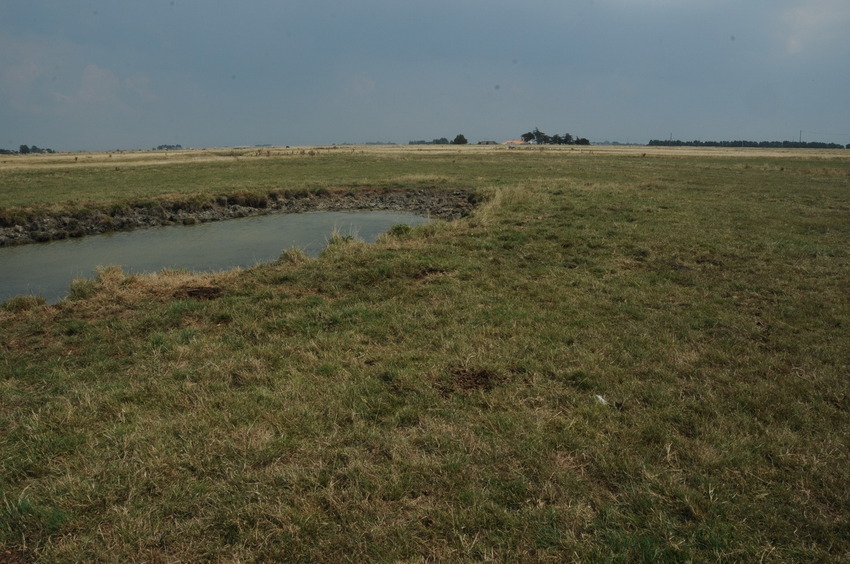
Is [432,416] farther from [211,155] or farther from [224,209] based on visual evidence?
[211,155]

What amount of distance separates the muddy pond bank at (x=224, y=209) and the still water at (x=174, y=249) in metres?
0.93

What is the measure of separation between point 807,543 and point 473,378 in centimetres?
351

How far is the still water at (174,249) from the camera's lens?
14.9 metres

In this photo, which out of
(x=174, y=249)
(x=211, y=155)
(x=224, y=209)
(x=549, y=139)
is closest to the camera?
(x=174, y=249)

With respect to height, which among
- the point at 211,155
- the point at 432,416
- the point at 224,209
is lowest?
the point at 432,416

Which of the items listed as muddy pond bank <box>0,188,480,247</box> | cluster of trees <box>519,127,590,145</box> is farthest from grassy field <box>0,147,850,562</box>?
cluster of trees <box>519,127,590,145</box>

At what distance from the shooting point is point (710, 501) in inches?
155

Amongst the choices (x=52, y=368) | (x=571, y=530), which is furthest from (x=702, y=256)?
(x=52, y=368)

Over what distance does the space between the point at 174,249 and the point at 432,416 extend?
669 inches

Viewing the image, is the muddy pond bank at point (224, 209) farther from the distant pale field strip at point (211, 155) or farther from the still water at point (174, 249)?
the distant pale field strip at point (211, 155)

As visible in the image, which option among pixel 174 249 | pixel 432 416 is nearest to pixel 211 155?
pixel 174 249

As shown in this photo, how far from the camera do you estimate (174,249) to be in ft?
61.3

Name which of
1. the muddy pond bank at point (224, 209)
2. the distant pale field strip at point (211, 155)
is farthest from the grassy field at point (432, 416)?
the distant pale field strip at point (211, 155)

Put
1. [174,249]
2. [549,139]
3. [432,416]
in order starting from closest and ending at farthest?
[432,416] < [174,249] < [549,139]
